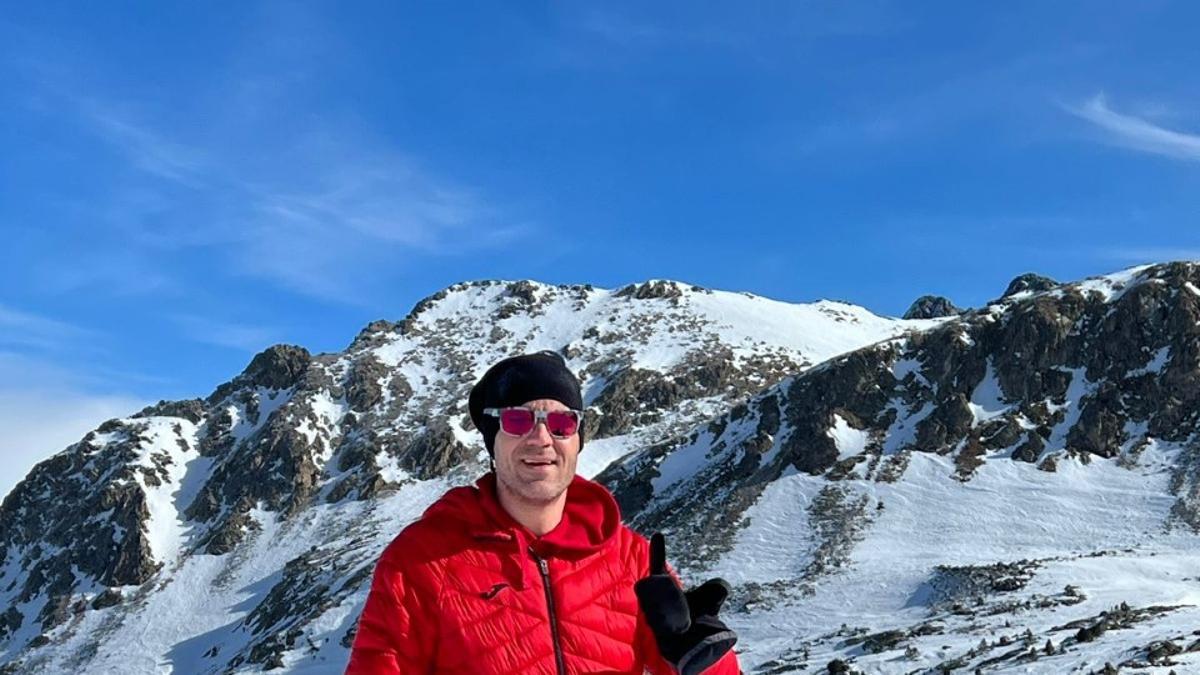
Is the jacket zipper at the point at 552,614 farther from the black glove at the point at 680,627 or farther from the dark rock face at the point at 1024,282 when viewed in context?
the dark rock face at the point at 1024,282

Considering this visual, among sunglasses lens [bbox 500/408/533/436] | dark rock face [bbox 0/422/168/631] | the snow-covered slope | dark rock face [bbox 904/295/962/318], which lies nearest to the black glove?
sunglasses lens [bbox 500/408/533/436]

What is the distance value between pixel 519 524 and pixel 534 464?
0.36 m

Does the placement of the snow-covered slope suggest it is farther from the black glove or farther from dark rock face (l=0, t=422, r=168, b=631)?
dark rock face (l=0, t=422, r=168, b=631)

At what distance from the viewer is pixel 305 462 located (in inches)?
4092

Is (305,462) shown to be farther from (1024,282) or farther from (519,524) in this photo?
(1024,282)

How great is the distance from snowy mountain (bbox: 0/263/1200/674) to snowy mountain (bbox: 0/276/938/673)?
44cm

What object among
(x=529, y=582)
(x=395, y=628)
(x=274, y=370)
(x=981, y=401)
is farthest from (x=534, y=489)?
(x=274, y=370)

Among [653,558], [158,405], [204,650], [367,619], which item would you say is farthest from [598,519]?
[158,405]

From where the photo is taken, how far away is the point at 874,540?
174 feet

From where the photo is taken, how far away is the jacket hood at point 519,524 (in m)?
4.66

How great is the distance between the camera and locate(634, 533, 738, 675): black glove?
452 cm

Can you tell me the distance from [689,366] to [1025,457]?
53.6 m

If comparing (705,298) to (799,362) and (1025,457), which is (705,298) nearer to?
(799,362)

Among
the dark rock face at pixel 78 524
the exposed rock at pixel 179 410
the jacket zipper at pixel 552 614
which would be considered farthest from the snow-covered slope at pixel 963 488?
the exposed rock at pixel 179 410
